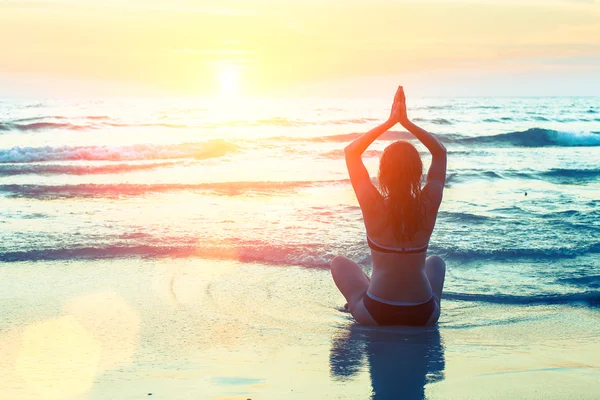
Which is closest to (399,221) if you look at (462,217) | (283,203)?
(462,217)

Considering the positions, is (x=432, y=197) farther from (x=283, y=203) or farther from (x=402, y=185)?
(x=283, y=203)

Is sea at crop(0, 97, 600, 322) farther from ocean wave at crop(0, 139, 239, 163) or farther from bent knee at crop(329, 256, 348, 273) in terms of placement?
bent knee at crop(329, 256, 348, 273)

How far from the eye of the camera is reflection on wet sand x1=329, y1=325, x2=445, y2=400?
3662 millimetres

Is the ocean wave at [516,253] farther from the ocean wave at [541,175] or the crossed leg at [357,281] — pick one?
the ocean wave at [541,175]

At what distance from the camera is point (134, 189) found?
13.5 metres

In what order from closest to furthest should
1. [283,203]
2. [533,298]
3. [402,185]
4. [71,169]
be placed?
[402,185] → [533,298] → [283,203] → [71,169]

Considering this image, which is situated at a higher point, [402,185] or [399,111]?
[399,111]

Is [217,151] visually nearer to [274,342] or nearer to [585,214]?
[585,214]

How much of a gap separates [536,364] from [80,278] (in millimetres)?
4241

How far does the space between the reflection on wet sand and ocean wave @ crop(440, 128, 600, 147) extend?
69.6ft

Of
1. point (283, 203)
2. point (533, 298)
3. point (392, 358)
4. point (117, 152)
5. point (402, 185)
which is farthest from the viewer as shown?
point (117, 152)

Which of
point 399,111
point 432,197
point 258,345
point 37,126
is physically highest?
point 37,126

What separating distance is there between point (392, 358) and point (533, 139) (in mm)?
23845

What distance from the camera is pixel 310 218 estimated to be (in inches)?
389
